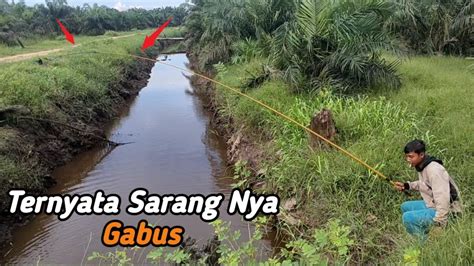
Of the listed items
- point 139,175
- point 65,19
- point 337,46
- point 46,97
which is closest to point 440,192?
point 337,46

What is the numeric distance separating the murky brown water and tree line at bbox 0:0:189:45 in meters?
17.4

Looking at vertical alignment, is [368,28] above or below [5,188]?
above

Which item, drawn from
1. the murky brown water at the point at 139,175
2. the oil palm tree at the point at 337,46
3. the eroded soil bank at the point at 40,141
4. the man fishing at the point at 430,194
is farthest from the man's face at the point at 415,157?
the eroded soil bank at the point at 40,141

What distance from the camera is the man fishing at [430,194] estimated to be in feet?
13.2

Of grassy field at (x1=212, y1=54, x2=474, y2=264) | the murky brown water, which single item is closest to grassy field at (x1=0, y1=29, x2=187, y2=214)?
the murky brown water

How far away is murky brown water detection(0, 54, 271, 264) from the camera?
639 cm

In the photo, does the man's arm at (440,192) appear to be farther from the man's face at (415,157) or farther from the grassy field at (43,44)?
the grassy field at (43,44)

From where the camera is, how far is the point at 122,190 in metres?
8.30

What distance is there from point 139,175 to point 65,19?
1715 inches

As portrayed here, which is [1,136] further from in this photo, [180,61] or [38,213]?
[180,61]

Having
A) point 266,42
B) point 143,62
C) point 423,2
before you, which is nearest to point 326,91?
point 266,42

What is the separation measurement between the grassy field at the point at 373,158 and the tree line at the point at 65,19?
76.8 feet

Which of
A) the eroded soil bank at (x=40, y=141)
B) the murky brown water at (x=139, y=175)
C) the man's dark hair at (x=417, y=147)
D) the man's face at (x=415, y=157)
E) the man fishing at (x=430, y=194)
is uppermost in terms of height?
the man's dark hair at (x=417, y=147)

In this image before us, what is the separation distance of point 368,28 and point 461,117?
2998mm
